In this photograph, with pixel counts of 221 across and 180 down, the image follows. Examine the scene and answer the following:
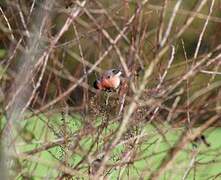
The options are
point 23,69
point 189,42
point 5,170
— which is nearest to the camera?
point 5,170

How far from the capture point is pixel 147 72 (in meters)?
1.94

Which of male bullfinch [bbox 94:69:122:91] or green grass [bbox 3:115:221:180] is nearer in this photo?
green grass [bbox 3:115:221:180]

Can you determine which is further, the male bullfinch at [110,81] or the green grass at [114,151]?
the male bullfinch at [110,81]

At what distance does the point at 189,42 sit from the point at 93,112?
8910 millimetres

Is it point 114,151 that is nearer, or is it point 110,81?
point 114,151

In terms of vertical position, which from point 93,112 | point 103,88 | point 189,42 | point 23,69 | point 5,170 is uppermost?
point 189,42

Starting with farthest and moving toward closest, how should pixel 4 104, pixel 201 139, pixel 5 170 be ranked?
1. pixel 201 139
2. pixel 4 104
3. pixel 5 170

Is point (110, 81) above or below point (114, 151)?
above

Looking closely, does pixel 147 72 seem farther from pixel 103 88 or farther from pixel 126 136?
pixel 103 88

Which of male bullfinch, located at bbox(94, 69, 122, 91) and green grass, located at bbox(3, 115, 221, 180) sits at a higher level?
male bullfinch, located at bbox(94, 69, 122, 91)

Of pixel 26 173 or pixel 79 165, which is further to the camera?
pixel 26 173

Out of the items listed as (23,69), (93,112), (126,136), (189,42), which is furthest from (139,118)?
(189,42)

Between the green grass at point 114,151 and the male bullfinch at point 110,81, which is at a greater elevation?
the male bullfinch at point 110,81

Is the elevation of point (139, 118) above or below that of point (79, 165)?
above
